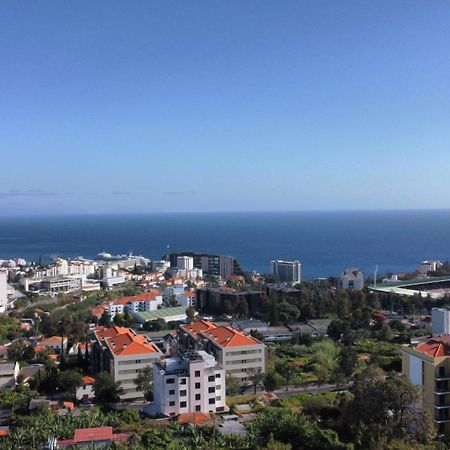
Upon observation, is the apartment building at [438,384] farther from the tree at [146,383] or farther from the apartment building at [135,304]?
the apartment building at [135,304]

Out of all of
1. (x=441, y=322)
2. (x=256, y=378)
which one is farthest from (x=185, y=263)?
(x=256, y=378)

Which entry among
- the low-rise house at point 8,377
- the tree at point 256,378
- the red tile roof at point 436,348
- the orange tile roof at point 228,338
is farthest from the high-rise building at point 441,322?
the low-rise house at point 8,377

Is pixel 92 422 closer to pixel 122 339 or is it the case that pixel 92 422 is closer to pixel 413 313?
pixel 122 339

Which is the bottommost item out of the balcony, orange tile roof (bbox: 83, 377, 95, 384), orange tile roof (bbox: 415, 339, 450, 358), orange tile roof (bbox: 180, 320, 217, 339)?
orange tile roof (bbox: 83, 377, 95, 384)

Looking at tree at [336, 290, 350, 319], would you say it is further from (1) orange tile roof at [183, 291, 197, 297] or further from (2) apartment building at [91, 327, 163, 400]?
(2) apartment building at [91, 327, 163, 400]

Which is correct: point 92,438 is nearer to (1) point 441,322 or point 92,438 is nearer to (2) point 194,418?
(2) point 194,418

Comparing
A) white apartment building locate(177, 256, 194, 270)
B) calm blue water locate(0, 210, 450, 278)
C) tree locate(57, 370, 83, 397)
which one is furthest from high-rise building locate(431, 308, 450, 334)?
calm blue water locate(0, 210, 450, 278)

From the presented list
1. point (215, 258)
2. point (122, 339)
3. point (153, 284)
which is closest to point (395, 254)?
point (215, 258)
